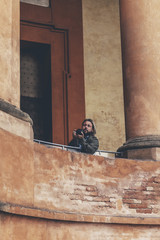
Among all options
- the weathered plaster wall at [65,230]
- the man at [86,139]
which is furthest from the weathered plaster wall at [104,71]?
the weathered plaster wall at [65,230]

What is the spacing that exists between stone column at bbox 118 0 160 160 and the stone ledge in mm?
1138

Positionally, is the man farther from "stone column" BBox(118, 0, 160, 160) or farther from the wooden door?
the wooden door

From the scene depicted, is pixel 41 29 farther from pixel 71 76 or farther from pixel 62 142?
pixel 62 142

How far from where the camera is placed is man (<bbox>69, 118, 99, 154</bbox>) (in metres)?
9.66

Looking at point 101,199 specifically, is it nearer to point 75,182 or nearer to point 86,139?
point 75,182

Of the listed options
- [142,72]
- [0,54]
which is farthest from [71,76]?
[0,54]

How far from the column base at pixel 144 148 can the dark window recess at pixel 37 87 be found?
4.15 metres

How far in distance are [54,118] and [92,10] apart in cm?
297

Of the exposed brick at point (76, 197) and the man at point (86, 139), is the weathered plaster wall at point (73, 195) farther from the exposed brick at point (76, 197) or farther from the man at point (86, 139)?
the man at point (86, 139)

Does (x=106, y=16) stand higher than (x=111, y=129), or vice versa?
(x=106, y=16)

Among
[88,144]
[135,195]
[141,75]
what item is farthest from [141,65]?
[135,195]

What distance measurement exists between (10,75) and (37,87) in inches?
219

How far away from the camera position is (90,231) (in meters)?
8.97

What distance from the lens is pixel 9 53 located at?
919 cm
